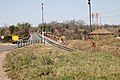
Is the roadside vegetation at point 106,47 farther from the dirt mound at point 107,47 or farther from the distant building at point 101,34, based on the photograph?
the distant building at point 101,34

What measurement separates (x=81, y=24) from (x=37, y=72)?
6394 inches

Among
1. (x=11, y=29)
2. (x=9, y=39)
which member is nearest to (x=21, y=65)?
(x=9, y=39)

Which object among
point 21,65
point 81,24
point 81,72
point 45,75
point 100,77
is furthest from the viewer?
point 81,24

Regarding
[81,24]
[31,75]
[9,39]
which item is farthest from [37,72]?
[81,24]

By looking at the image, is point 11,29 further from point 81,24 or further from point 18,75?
point 18,75

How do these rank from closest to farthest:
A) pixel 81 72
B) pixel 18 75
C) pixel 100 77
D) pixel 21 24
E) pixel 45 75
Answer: pixel 100 77, pixel 81 72, pixel 45 75, pixel 18 75, pixel 21 24

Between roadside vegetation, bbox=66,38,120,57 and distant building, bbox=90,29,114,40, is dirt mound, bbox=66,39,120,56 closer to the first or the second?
roadside vegetation, bbox=66,38,120,57

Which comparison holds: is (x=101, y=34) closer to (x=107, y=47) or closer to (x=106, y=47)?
(x=106, y=47)

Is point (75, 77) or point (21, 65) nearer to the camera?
point (75, 77)

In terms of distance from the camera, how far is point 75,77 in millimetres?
12742

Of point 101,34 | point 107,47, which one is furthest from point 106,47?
point 101,34

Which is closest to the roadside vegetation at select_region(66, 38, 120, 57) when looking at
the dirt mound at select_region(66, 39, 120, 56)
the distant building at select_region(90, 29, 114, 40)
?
the dirt mound at select_region(66, 39, 120, 56)

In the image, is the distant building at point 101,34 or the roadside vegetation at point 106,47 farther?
the distant building at point 101,34

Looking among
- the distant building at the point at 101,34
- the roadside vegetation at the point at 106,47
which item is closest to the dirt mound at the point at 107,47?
the roadside vegetation at the point at 106,47
